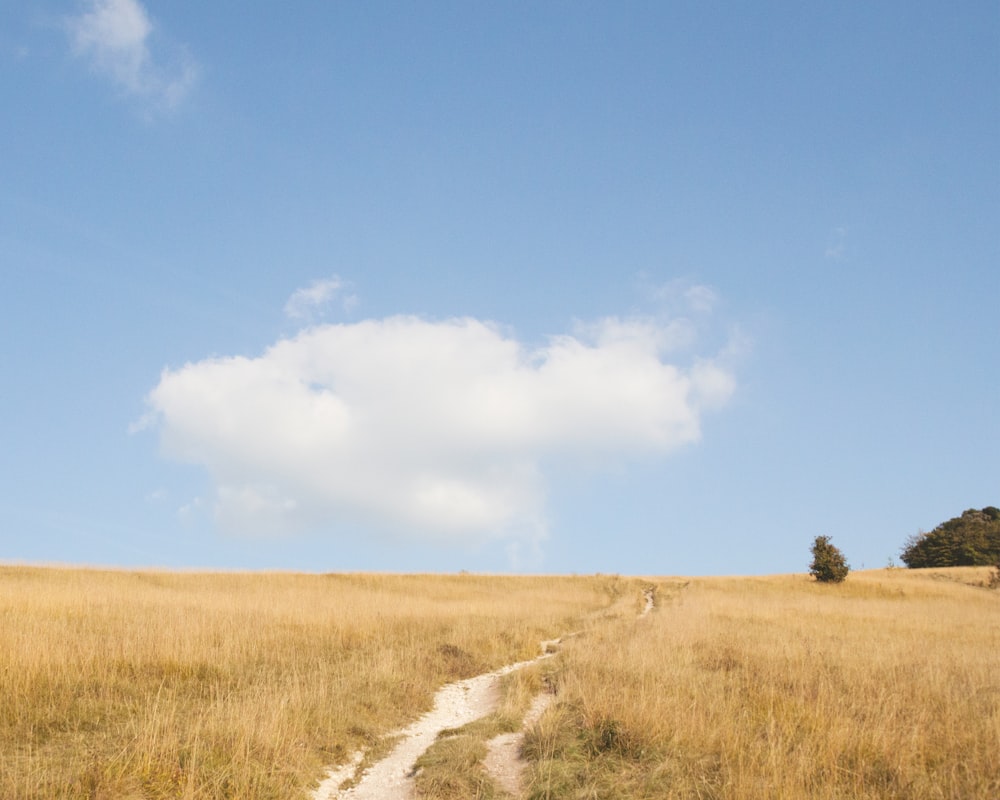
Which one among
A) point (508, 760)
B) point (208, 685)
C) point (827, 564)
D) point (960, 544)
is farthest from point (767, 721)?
point (960, 544)

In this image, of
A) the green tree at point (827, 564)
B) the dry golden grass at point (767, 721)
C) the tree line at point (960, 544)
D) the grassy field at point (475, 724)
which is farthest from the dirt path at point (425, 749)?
the tree line at point (960, 544)

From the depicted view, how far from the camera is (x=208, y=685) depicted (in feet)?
37.2

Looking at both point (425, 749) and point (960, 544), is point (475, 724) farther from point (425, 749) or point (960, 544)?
point (960, 544)

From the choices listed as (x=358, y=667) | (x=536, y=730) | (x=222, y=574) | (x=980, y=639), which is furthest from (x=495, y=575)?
(x=536, y=730)

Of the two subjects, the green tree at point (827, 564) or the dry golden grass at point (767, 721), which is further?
the green tree at point (827, 564)

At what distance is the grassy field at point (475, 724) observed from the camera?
727 centimetres

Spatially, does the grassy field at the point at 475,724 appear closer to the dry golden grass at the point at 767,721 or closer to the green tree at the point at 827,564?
the dry golden grass at the point at 767,721

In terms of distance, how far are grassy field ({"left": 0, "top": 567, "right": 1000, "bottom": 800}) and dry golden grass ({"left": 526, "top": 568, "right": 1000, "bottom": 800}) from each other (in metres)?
0.04

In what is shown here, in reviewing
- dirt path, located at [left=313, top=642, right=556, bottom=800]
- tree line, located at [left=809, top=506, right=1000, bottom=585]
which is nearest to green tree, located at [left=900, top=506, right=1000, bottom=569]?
tree line, located at [left=809, top=506, right=1000, bottom=585]

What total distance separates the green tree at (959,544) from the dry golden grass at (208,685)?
6752cm

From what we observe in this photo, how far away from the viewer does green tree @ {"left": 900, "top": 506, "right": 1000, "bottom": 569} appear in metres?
70.1

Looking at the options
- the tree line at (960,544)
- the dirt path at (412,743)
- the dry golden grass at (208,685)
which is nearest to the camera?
the dry golden grass at (208,685)

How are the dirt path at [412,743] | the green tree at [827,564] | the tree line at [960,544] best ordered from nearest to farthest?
the dirt path at [412,743] < the green tree at [827,564] < the tree line at [960,544]

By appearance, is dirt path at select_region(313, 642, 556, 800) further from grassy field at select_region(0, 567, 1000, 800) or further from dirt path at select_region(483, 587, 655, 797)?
dirt path at select_region(483, 587, 655, 797)
